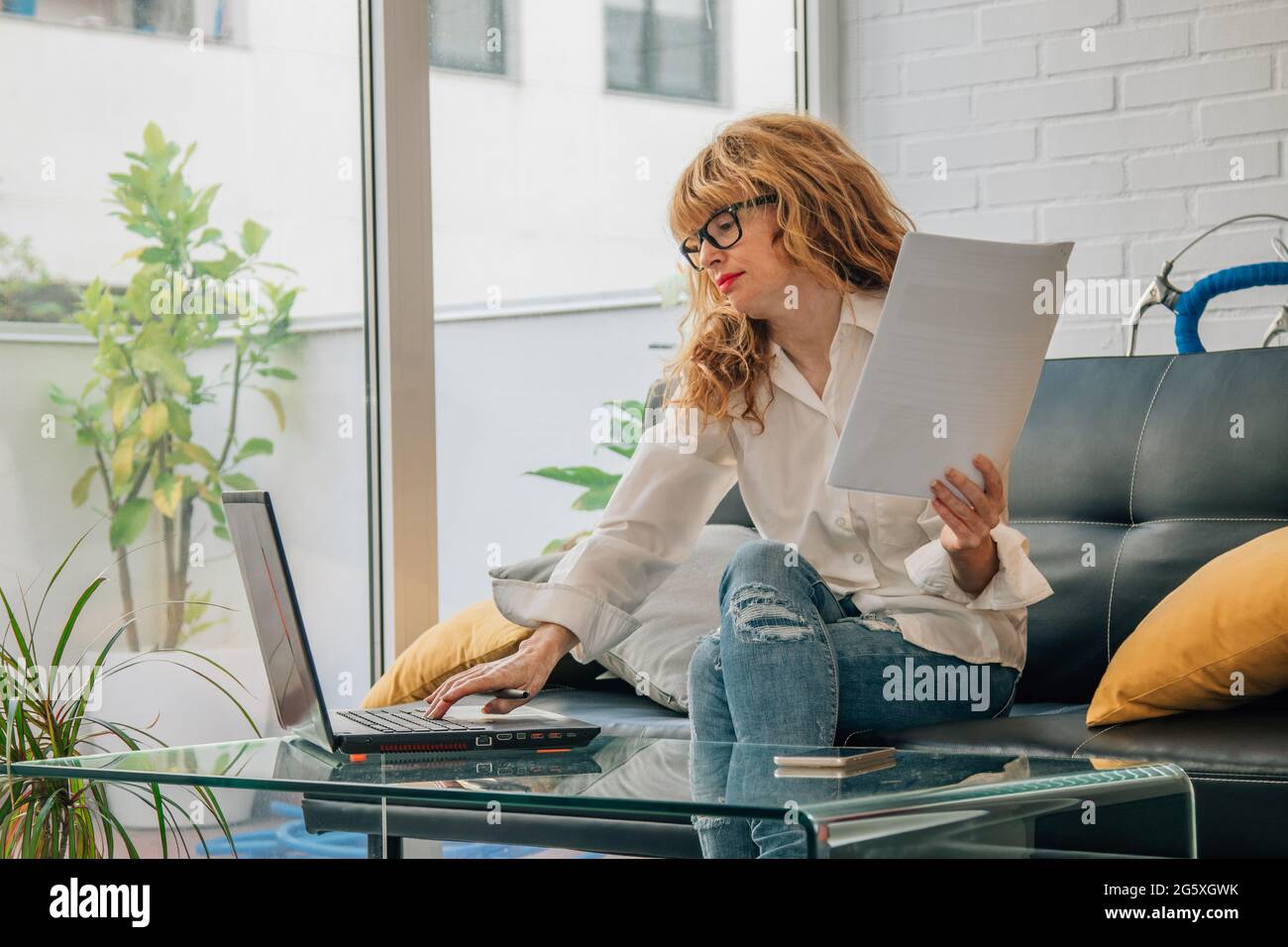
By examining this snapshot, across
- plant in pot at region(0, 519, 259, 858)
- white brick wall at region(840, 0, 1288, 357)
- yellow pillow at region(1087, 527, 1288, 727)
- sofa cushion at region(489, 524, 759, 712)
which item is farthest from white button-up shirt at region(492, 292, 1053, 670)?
white brick wall at region(840, 0, 1288, 357)

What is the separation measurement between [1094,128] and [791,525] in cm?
164

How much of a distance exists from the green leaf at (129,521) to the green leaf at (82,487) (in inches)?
2.3

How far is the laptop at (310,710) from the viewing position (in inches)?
50.9

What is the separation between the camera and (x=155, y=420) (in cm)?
237

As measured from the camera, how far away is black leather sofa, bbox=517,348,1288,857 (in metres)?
1.98

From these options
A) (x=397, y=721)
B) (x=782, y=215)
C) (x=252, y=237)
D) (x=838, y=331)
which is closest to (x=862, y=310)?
(x=838, y=331)

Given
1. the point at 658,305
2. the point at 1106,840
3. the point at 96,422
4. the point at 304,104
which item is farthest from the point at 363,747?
the point at 658,305

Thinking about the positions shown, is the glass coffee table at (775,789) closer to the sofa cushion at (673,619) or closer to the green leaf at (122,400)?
the sofa cushion at (673,619)

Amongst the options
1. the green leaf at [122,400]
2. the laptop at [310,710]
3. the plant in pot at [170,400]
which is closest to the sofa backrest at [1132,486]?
the laptop at [310,710]

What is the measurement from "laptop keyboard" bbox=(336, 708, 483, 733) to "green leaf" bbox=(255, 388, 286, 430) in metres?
1.08

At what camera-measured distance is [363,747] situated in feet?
4.27

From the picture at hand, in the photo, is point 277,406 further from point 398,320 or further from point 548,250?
point 548,250

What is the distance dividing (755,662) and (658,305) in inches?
73.0
